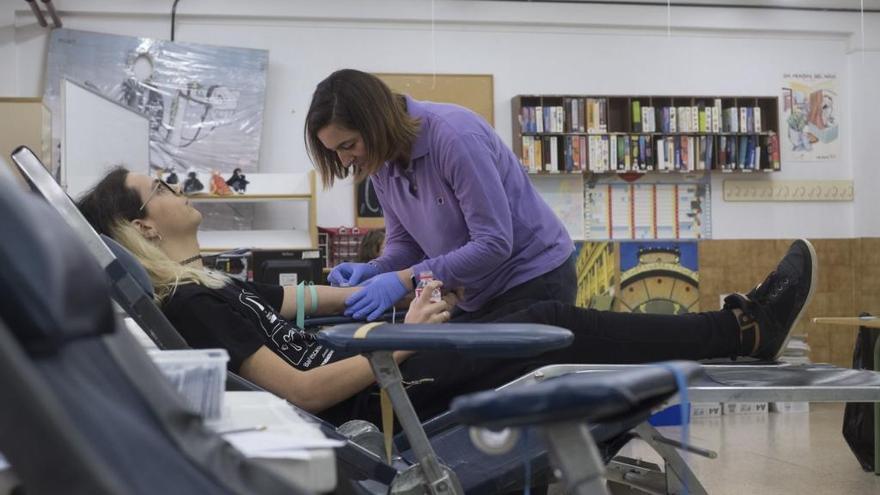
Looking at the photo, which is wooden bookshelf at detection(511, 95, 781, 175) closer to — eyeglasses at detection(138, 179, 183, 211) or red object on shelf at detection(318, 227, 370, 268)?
red object on shelf at detection(318, 227, 370, 268)

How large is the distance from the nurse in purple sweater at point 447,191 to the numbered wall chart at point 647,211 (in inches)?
173

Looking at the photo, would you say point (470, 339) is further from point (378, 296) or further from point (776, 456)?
point (776, 456)

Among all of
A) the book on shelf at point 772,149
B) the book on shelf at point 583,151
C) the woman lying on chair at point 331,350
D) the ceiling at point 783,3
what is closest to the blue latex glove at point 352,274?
the woman lying on chair at point 331,350

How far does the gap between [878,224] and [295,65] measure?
439cm

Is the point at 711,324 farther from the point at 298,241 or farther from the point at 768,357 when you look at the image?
the point at 298,241

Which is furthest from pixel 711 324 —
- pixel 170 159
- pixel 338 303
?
pixel 170 159

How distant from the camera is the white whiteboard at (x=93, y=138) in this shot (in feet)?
13.9

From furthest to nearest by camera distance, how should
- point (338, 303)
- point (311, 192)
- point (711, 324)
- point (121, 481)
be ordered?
point (311, 192), point (338, 303), point (711, 324), point (121, 481)

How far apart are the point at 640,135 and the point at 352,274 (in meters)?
4.28

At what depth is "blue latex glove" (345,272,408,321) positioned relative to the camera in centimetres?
238

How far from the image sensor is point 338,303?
2572 mm

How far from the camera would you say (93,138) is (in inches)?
178

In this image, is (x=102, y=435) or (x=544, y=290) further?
(x=544, y=290)

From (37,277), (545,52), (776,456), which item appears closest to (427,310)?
(37,277)
